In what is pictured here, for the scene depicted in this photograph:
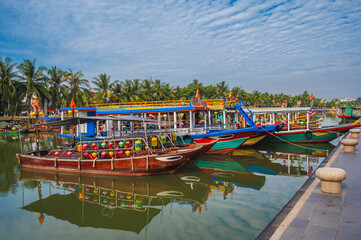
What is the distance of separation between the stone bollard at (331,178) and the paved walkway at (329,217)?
17 centimetres

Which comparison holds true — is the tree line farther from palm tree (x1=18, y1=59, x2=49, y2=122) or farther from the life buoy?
the life buoy

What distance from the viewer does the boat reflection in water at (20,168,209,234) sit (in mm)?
7996

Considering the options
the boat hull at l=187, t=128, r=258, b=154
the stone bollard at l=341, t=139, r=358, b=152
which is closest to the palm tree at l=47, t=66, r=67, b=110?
the boat hull at l=187, t=128, r=258, b=154

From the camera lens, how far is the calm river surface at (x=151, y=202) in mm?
7113

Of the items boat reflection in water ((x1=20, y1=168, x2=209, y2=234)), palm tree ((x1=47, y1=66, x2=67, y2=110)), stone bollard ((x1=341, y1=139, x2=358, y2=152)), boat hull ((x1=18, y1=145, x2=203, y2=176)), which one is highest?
palm tree ((x1=47, y1=66, x2=67, y2=110))

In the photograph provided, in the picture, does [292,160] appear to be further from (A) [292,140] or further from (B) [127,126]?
(B) [127,126]

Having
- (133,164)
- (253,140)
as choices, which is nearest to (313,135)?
(253,140)

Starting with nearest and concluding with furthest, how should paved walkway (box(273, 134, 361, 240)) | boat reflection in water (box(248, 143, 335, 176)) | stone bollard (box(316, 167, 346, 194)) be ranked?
1. paved walkway (box(273, 134, 361, 240))
2. stone bollard (box(316, 167, 346, 194))
3. boat reflection in water (box(248, 143, 335, 176))

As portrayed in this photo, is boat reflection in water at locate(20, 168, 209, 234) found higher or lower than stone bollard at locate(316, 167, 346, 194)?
lower

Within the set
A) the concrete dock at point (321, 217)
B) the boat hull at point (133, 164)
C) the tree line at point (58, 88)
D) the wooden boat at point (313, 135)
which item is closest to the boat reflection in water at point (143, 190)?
the boat hull at point (133, 164)

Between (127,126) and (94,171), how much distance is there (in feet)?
A: 20.7

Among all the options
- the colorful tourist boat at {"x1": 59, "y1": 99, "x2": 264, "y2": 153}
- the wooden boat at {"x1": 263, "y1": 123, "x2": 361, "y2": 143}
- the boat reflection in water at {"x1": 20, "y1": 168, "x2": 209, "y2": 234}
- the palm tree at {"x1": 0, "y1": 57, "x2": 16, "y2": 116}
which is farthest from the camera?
the palm tree at {"x1": 0, "y1": 57, "x2": 16, "y2": 116}

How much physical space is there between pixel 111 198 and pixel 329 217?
762 centimetres

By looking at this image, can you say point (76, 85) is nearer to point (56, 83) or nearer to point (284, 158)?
point (56, 83)
